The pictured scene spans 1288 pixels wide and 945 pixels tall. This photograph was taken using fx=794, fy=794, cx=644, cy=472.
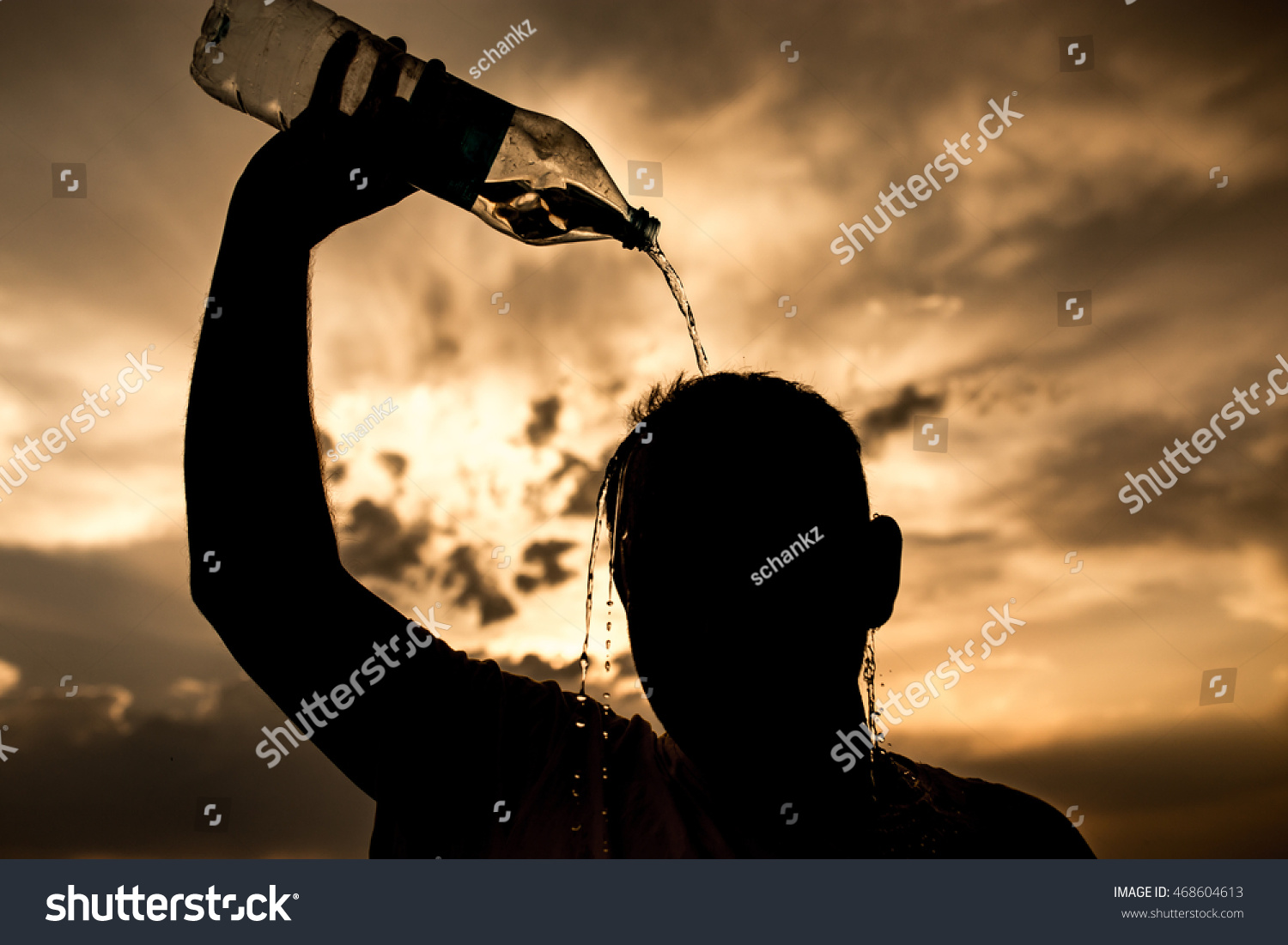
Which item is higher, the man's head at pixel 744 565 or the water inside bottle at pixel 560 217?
the water inside bottle at pixel 560 217

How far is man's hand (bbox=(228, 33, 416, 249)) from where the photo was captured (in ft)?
4.50

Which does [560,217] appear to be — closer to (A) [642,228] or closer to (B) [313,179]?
(A) [642,228]

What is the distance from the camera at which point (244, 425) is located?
1.38m

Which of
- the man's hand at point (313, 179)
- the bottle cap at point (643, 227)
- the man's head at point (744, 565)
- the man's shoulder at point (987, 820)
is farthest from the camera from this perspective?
the bottle cap at point (643, 227)

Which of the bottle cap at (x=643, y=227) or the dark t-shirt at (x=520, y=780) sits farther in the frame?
the bottle cap at (x=643, y=227)

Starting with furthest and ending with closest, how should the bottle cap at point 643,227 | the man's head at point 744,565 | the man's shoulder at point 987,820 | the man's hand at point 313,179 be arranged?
the bottle cap at point 643,227 < the man's shoulder at point 987,820 < the man's head at point 744,565 < the man's hand at point 313,179

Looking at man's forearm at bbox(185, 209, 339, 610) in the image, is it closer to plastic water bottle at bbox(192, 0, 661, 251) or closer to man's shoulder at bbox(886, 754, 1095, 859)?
plastic water bottle at bbox(192, 0, 661, 251)

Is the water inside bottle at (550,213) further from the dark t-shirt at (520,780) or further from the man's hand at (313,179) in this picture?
the dark t-shirt at (520,780)

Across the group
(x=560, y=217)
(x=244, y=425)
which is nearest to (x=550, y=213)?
(x=560, y=217)

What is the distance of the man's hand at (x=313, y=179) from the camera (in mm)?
1372

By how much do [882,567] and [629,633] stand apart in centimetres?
59

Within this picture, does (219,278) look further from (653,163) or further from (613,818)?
(653,163)

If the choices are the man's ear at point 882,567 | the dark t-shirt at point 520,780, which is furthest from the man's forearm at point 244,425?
the man's ear at point 882,567

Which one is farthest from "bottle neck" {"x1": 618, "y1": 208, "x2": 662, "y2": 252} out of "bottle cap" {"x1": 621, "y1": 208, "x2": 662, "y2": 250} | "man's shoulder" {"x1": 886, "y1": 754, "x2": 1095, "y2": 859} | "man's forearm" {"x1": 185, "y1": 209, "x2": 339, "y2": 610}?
"man's shoulder" {"x1": 886, "y1": 754, "x2": 1095, "y2": 859}
